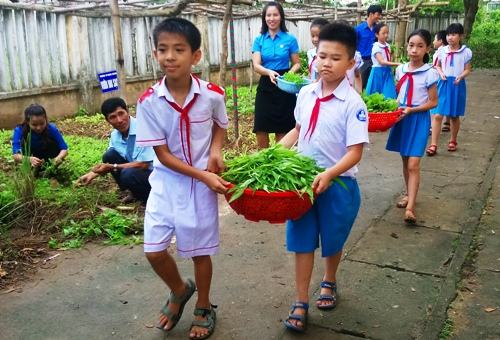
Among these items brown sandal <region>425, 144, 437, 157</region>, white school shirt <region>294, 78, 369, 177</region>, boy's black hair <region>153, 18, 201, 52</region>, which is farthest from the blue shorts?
brown sandal <region>425, 144, 437, 157</region>

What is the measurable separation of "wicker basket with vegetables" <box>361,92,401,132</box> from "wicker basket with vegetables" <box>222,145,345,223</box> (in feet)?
4.01

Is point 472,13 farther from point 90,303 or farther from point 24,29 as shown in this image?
point 90,303

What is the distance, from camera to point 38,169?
5.53 meters

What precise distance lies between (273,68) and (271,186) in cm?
346

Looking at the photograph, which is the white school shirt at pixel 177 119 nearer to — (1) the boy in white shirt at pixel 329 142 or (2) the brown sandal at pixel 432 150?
(1) the boy in white shirt at pixel 329 142

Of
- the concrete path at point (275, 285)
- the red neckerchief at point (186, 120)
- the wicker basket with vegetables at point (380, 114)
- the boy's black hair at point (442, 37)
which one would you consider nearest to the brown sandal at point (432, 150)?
the concrete path at point (275, 285)

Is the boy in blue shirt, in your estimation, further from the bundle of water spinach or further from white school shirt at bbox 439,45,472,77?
the bundle of water spinach

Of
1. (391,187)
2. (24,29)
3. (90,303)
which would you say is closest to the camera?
(90,303)

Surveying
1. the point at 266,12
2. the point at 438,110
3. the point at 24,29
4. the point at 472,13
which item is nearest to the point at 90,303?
the point at 266,12

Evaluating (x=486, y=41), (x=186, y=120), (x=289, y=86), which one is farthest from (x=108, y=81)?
(x=486, y=41)

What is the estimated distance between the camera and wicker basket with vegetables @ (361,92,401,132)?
3980 mm

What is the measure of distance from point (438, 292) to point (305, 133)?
151cm

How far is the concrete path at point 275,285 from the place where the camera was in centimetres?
319

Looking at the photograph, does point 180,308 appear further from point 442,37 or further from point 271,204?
point 442,37
